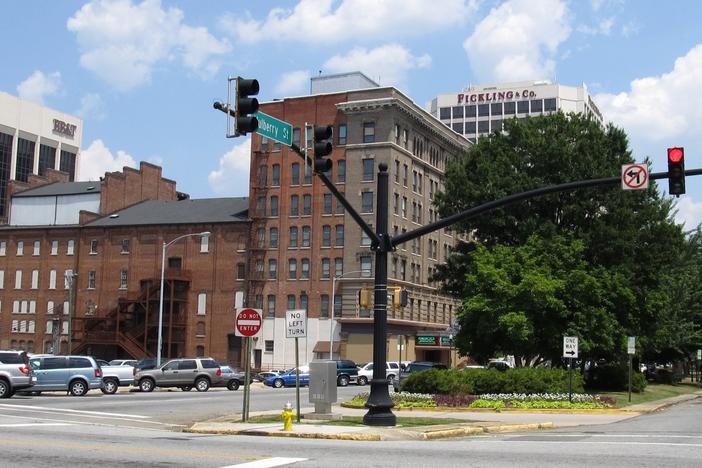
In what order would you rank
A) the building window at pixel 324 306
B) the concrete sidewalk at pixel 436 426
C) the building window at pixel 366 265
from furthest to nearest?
the building window at pixel 324 306, the building window at pixel 366 265, the concrete sidewalk at pixel 436 426

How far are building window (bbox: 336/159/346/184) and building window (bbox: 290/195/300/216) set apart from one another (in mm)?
4531

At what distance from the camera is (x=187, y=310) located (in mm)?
84750

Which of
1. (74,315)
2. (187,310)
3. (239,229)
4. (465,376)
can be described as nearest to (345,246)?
(239,229)

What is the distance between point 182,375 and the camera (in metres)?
46.3

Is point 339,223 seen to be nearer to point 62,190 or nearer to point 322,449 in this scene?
point 62,190

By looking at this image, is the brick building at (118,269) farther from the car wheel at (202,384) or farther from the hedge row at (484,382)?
the hedge row at (484,382)

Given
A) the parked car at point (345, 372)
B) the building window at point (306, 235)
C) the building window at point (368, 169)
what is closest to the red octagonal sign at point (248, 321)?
the parked car at point (345, 372)

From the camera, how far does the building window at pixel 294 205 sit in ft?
270

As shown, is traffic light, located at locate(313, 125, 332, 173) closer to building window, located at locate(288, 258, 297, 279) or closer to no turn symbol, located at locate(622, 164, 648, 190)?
no turn symbol, located at locate(622, 164, 648, 190)

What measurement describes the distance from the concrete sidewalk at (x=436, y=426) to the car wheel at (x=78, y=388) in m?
13.3

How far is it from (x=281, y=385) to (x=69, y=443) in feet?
136

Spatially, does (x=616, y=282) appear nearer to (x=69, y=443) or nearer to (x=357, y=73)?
(x=69, y=443)

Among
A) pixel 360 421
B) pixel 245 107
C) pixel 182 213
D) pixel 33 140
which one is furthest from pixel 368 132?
pixel 33 140

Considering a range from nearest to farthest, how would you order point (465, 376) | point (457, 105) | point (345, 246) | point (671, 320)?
point (465, 376) → point (671, 320) → point (345, 246) → point (457, 105)
